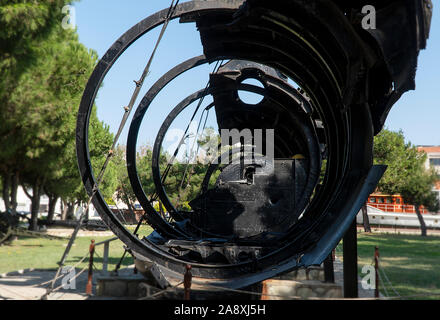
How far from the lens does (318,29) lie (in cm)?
643

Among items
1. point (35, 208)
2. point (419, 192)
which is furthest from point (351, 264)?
point (419, 192)

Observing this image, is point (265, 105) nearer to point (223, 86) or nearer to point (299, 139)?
point (299, 139)

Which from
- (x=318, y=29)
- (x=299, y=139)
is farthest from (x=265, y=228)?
(x=318, y=29)

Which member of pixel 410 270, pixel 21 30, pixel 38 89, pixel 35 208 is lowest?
pixel 410 270

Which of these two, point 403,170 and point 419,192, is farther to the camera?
point 403,170

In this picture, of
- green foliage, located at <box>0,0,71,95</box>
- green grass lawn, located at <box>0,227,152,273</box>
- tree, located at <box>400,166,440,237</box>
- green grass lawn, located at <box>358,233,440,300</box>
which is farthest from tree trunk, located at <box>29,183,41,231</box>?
tree, located at <box>400,166,440,237</box>

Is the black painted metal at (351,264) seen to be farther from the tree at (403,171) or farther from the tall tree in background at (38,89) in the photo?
the tree at (403,171)

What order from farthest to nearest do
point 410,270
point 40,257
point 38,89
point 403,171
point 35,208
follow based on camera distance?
point 403,171, point 35,208, point 38,89, point 40,257, point 410,270

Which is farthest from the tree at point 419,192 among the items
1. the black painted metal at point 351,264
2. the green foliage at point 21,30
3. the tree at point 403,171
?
the black painted metal at point 351,264

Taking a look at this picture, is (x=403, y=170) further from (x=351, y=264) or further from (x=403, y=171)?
(x=351, y=264)

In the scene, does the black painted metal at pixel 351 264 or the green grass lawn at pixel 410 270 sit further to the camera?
the green grass lawn at pixel 410 270

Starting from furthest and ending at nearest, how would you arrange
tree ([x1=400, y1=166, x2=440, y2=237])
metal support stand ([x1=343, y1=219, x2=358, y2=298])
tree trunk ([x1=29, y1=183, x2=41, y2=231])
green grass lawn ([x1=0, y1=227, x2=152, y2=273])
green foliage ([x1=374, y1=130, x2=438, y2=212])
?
green foliage ([x1=374, y1=130, x2=438, y2=212]) → tree ([x1=400, y1=166, x2=440, y2=237]) → tree trunk ([x1=29, y1=183, x2=41, y2=231]) → green grass lawn ([x1=0, y1=227, x2=152, y2=273]) → metal support stand ([x1=343, y1=219, x2=358, y2=298])

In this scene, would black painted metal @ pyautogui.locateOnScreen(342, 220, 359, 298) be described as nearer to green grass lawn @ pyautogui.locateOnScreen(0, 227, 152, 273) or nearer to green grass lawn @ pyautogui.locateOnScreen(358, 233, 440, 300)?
green grass lawn @ pyautogui.locateOnScreen(358, 233, 440, 300)

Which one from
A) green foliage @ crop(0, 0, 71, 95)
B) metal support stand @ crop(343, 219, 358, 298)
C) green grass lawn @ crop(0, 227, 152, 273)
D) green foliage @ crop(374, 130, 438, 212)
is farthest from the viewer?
green foliage @ crop(374, 130, 438, 212)
